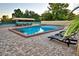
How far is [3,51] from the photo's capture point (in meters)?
2.68

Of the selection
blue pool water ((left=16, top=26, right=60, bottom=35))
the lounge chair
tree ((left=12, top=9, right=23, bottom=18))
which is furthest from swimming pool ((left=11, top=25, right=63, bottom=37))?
tree ((left=12, top=9, right=23, bottom=18))

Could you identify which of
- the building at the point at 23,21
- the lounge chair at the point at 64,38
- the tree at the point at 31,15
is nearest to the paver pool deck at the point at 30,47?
the lounge chair at the point at 64,38

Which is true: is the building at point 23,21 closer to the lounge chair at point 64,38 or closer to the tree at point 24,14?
the tree at point 24,14

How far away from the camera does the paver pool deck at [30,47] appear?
105 inches

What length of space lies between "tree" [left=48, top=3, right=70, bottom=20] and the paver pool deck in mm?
416

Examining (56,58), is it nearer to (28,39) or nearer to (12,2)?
(28,39)

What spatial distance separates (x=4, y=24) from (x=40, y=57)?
804mm

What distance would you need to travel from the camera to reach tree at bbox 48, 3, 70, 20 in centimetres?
268

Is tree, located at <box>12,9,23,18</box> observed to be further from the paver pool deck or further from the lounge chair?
the lounge chair

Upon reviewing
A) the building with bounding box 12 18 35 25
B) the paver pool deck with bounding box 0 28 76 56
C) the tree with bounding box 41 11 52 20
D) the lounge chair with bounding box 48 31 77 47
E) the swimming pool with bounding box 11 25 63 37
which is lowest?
the paver pool deck with bounding box 0 28 76 56

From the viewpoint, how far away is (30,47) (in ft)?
8.86

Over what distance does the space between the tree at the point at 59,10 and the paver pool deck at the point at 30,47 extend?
0.42 metres

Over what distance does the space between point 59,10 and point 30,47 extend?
2.54ft

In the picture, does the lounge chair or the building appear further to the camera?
the building
